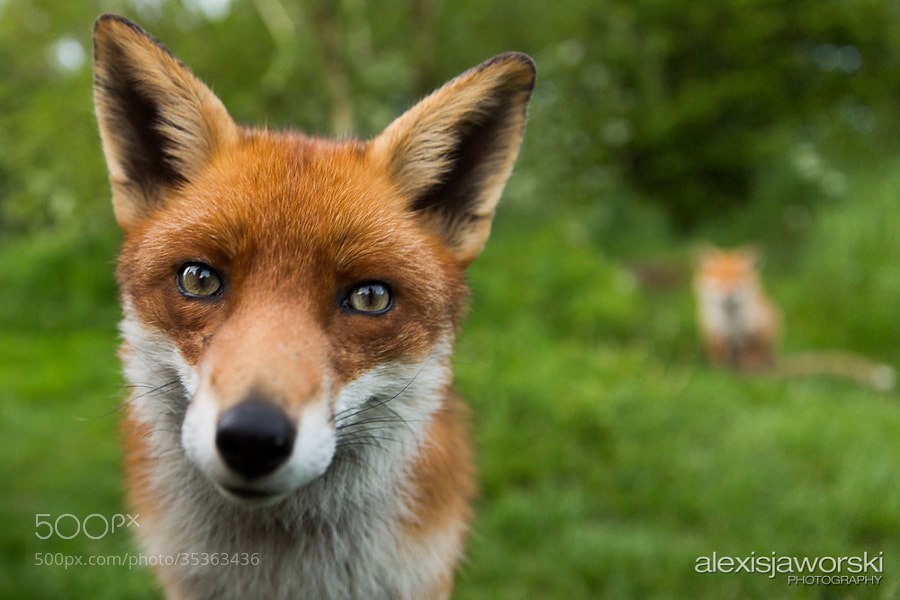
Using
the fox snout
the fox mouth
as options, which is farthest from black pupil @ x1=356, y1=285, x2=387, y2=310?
the fox mouth

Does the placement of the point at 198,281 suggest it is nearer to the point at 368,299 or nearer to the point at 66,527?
the point at 368,299

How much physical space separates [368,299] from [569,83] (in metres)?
7.22

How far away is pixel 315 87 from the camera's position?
226 inches

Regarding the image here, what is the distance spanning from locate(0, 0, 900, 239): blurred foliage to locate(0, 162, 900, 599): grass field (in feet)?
1.67

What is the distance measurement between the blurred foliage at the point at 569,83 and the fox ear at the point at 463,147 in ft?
3.21

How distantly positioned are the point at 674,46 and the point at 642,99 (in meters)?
0.77

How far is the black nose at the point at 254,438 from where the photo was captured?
1153 millimetres

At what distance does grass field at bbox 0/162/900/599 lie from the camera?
3.10m

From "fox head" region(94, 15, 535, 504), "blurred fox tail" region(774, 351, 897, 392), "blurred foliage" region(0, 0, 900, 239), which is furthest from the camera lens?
"blurred fox tail" region(774, 351, 897, 392)

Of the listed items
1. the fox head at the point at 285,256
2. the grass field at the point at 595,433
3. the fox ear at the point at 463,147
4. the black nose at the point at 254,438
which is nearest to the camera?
the black nose at the point at 254,438

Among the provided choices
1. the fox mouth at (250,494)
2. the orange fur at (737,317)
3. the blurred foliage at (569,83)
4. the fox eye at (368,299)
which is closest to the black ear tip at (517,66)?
the fox eye at (368,299)

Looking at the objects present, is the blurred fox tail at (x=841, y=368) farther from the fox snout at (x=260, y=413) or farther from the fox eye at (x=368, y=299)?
the fox snout at (x=260, y=413)

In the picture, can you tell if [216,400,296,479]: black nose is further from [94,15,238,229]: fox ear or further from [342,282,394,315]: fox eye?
[94,15,238,229]: fox ear

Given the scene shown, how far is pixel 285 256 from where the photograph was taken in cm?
144
